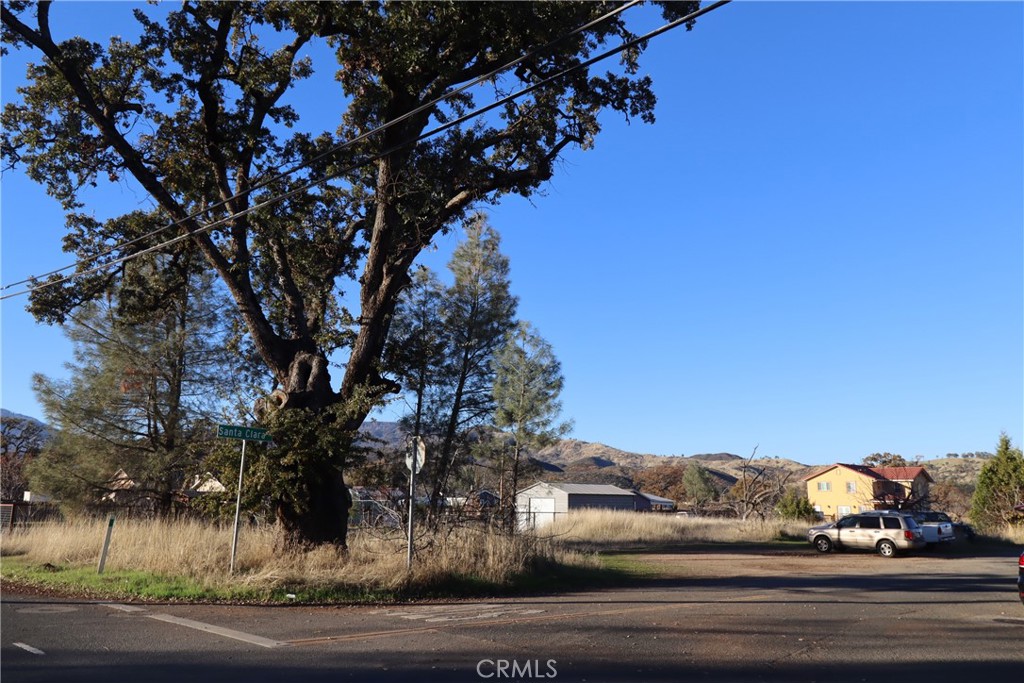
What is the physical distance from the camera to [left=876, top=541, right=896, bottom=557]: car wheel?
30.3 meters

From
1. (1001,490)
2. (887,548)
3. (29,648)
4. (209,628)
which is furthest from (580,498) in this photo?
(29,648)

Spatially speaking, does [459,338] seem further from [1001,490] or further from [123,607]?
[1001,490]

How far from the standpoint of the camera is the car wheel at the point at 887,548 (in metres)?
30.3

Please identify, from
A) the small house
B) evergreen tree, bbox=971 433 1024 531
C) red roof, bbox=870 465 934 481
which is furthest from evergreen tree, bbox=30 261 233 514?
red roof, bbox=870 465 934 481

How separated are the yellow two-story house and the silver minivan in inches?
1109

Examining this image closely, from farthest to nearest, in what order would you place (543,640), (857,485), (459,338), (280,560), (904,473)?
(857,485), (904,473), (459,338), (280,560), (543,640)

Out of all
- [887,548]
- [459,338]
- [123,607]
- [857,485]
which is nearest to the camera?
A: [123,607]

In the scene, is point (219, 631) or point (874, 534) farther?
point (874, 534)

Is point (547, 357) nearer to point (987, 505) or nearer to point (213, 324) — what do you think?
point (213, 324)

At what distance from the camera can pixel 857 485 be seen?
72.3 metres

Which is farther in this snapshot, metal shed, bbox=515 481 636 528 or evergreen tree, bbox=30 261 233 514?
metal shed, bbox=515 481 636 528

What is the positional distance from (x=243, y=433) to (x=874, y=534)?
2530 centimetres

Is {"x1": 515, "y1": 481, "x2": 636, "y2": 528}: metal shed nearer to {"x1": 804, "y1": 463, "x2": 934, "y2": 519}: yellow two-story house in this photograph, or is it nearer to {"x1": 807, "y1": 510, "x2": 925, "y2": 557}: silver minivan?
{"x1": 804, "y1": 463, "x2": 934, "y2": 519}: yellow two-story house

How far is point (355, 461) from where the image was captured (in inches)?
705
